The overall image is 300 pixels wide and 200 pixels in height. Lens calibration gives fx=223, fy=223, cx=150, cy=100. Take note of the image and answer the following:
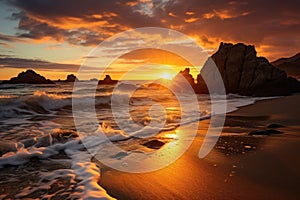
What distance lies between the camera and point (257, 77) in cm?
2958

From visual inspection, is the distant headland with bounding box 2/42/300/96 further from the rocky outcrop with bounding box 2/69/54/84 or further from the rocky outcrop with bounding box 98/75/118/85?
the rocky outcrop with bounding box 2/69/54/84

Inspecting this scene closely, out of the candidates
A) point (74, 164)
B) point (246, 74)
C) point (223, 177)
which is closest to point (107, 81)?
point (246, 74)

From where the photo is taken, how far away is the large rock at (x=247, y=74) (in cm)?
2745

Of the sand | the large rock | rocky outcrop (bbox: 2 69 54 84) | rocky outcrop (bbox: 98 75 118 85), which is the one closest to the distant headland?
the large rock

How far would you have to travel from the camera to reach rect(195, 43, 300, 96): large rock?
2745 centimetres

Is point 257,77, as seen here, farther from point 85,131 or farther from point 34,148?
point 34,148

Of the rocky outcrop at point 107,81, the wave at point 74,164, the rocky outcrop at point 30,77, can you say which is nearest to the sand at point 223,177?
the wave at point 74,164

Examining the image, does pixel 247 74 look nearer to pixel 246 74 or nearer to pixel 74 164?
pixel 246 74

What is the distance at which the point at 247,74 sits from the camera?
101 feet

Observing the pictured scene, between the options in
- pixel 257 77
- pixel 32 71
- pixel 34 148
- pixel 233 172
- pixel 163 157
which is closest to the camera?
pixel 233 172

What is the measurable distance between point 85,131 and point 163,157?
11.1 feet

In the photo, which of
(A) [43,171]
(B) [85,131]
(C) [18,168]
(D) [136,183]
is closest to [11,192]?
(A) [43,171]

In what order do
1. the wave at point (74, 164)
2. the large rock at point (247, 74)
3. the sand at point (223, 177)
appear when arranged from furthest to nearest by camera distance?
the large rock at point (247, 74) < the wave at point (74, 164) < the sand at point (223, 177)

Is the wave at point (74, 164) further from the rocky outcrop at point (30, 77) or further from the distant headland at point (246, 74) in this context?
the rocky outcrop at point (30, 77)
